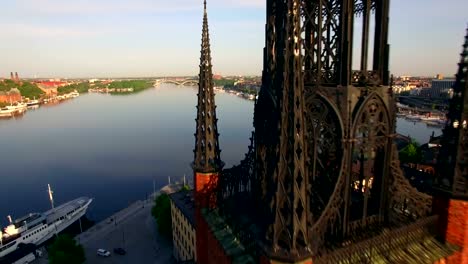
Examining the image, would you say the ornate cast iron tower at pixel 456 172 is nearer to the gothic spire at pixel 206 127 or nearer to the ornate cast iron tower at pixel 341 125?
the ornate cast iron tower at pixel 341 125

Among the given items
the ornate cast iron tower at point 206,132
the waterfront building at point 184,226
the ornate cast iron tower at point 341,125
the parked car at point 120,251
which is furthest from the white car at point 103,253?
the ornate cast iron tower at point 341,125

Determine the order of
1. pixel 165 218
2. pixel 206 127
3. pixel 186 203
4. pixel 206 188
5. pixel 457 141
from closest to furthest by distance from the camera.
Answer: pixel 457 141, pixel 206 127, pixel 206 188, pixel 186 203, pixel 165 218

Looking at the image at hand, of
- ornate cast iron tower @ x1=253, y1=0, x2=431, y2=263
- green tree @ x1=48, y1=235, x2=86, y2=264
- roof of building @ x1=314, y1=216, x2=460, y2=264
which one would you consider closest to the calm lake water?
green tree @ x1=48, y1=235, x2=86, y2=264

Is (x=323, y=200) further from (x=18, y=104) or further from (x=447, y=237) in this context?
(x=18, y=104)

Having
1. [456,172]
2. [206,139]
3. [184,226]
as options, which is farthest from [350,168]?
[184,226]

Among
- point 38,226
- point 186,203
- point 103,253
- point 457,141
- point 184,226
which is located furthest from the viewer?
point 38,226

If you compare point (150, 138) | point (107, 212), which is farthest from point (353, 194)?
point (150, 138)

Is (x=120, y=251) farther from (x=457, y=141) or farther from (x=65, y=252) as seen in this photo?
(x=457, y=141)

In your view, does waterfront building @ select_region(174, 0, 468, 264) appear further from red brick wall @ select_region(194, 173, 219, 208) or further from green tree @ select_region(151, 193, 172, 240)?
green tree @ select_region(151, 193, 172, 240)
